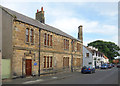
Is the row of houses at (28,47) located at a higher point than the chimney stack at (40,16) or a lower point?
lower

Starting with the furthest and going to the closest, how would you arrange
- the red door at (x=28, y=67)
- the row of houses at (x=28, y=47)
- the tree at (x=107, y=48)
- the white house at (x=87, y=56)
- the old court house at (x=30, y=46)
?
the tree at (x=107, y=48) < the white house at (x=87, y=56) < the red door at (x=28, y=67) < the old court house at (x=30, y=46) < the row of houses at (x=28, y=47)

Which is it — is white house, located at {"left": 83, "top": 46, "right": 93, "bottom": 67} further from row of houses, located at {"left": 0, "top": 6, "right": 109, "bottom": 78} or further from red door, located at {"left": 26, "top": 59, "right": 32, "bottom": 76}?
red door, located at {"left": 26, "top": 59, "right": 32, "bottom": 76}

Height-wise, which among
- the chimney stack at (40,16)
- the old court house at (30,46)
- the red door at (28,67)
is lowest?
the red door at (28,67)

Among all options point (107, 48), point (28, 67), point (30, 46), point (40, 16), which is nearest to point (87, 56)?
point (40, 16)

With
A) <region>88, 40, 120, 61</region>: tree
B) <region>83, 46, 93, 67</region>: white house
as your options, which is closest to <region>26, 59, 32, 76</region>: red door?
<region>83, 46, 93, 67</region>: white house

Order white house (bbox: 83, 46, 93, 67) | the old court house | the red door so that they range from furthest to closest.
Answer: white house (bbox: 83, 46, 93, 67), the red door, the old court house

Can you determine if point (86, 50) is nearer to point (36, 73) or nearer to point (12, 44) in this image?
point (36, 73)

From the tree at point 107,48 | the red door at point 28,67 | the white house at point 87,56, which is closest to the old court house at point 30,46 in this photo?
the red door at point 28,67

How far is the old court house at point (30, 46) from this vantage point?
16438 mm

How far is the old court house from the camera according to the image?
16.4 m

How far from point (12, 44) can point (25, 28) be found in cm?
299

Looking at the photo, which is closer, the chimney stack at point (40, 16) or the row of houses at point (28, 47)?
the row of houses at point (28, 47)

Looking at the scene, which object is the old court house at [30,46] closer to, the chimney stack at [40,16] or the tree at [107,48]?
the chimney stack at [40,16]

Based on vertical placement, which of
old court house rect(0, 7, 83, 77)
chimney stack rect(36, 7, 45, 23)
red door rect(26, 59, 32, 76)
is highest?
chimney stack rect(36, 7, 45, 23)
